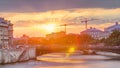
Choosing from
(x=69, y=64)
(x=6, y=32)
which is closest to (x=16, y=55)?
(x=69, y=64)

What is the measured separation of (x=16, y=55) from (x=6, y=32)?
1370 inches

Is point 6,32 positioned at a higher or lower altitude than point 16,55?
higher

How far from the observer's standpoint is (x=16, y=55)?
92250 mm

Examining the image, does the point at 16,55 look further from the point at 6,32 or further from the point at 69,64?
the point at 6,32

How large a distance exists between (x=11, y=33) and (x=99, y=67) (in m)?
60.8

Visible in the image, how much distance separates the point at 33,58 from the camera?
107938 mm

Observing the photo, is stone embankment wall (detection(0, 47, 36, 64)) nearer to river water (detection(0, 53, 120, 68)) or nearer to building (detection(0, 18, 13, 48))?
river water (detection(0, 53, 120, 68))

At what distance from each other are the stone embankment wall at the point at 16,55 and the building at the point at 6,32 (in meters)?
13.6

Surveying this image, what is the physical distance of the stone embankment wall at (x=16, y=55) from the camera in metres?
83.8

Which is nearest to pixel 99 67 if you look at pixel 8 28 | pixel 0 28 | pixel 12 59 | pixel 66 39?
pixel 12 59

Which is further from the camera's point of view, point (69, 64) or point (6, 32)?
point (6, 32)

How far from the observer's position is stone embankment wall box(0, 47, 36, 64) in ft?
275

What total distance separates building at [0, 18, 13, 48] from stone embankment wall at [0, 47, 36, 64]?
44.8ft

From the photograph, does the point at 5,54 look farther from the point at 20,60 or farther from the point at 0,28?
the point at 0,28
